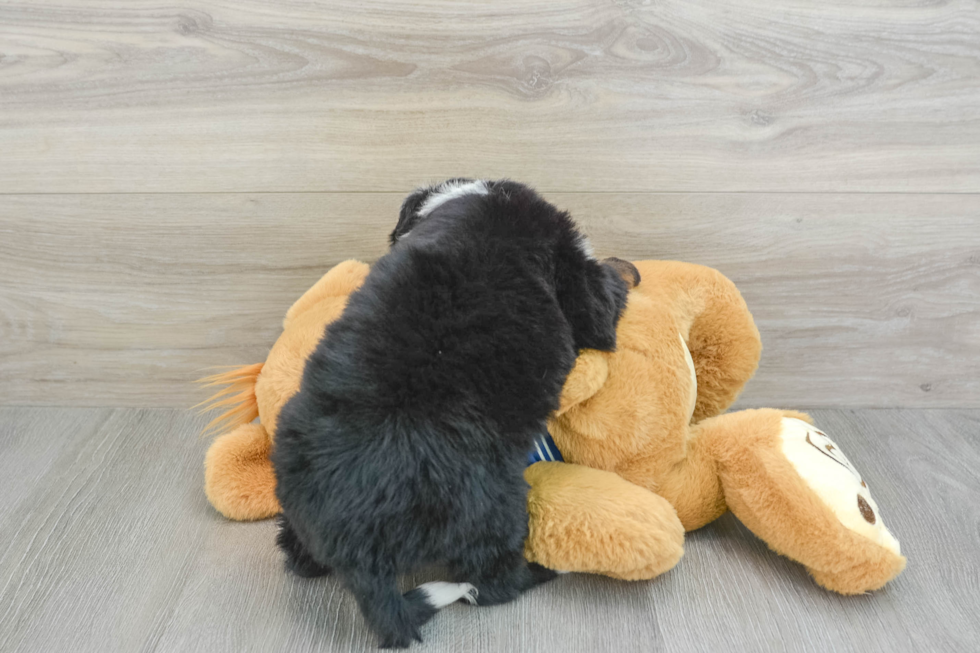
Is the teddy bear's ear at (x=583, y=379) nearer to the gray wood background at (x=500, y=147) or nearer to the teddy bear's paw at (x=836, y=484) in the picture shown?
the teddy bear's paw at (x=836, y=484)

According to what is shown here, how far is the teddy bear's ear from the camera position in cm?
59

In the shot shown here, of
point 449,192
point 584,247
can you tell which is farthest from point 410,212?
point 584,247

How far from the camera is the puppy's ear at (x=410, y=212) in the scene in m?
0.68

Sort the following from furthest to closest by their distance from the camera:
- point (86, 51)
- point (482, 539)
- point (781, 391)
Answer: point (781, 391) → point (86, 51) → point (482, 539)

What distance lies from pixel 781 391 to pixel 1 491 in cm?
104

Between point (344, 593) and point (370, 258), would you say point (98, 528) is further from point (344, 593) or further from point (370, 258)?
point (370, 258)

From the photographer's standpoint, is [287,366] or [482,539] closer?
[482,539]

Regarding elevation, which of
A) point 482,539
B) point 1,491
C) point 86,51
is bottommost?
point 1,491

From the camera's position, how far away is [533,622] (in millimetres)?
598

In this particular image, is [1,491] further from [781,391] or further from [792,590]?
[781,391]

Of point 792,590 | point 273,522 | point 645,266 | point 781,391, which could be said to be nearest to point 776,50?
point 645,266

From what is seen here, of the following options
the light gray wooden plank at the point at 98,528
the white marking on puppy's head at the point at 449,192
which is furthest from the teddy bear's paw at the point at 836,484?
the light gray wooden plank at the point at 98,528

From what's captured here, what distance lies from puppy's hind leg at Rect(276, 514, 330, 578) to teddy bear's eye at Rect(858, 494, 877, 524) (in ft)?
1.67

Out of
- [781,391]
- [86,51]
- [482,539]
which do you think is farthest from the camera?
[781,391]
